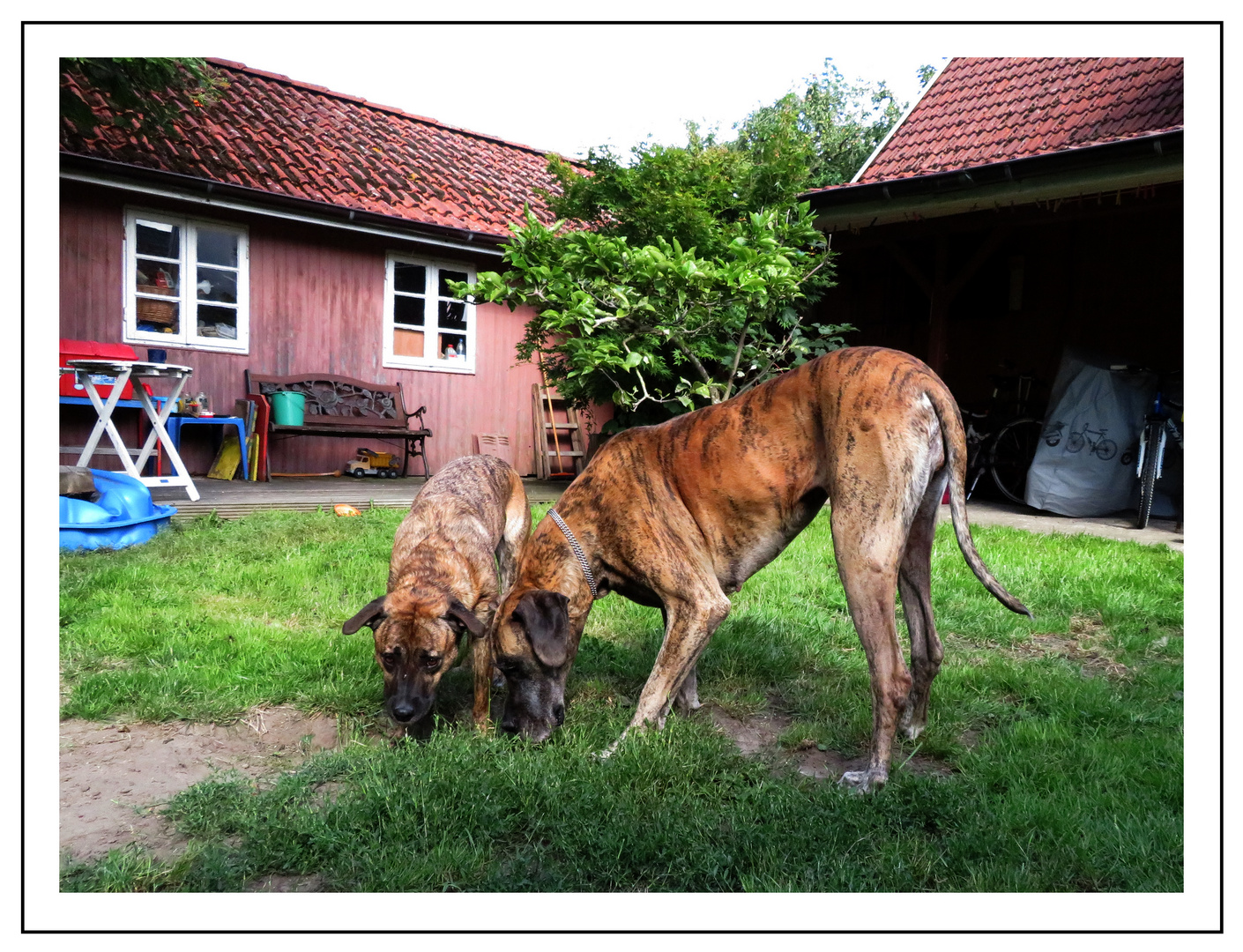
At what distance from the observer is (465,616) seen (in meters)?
3.30

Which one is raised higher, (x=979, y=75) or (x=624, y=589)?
(x=979, y=75)

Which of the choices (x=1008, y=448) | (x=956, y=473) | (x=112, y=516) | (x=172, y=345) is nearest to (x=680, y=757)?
(x=956, y=473)

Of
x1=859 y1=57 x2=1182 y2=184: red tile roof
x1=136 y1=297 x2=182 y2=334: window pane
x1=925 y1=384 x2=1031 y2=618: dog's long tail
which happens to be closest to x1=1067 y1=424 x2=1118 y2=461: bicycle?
x1=859 y1=57 x2=1182 y2=184: red tile roof

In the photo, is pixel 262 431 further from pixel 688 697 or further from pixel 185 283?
pixel 688 697

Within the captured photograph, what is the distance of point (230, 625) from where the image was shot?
469 centimetres

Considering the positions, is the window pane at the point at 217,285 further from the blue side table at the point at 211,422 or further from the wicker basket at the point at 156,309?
the blue side table at the point at 211,422

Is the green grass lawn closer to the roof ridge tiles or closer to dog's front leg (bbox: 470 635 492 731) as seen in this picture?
dog's front leg (bbox: 470 635 492 731)

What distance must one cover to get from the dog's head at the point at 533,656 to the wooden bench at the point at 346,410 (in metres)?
8.93

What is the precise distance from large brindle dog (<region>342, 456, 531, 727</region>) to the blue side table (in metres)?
7.12

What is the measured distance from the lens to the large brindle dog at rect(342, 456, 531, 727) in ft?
10.7

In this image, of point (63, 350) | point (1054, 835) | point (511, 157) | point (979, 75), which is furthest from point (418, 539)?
point (511, 157)

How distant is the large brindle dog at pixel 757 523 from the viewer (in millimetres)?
2971
